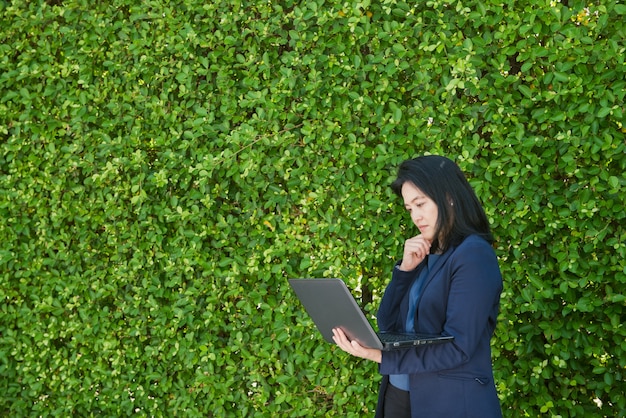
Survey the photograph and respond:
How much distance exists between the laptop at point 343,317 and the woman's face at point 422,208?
354 millimetres

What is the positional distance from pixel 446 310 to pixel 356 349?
31cm

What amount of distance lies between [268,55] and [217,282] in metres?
1.14

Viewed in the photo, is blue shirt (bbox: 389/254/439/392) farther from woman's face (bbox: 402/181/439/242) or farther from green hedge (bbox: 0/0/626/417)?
green hedge (bbox: 0/0/626/417)

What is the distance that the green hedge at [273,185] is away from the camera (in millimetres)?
3447

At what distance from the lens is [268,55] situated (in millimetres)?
3975

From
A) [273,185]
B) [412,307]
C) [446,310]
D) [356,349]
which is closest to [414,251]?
[412,307]

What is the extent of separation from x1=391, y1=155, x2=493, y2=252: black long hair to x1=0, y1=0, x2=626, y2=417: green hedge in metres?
0.86

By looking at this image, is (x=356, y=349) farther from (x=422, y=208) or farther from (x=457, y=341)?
(x=422, y=208)

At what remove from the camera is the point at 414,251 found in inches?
114

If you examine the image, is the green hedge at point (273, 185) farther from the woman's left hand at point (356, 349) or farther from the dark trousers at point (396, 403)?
the woman's left hand at point (356, 349)

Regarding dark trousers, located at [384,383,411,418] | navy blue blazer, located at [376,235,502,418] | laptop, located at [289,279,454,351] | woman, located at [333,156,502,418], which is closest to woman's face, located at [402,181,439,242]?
woman, located at [333,156,502,418]

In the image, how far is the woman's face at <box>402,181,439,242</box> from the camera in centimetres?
270

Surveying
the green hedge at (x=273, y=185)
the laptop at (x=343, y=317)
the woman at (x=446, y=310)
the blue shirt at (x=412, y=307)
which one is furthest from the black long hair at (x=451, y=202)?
the green hedge at (x=273, y=185)

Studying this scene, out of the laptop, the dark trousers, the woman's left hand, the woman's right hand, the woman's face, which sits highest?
the woman's face
